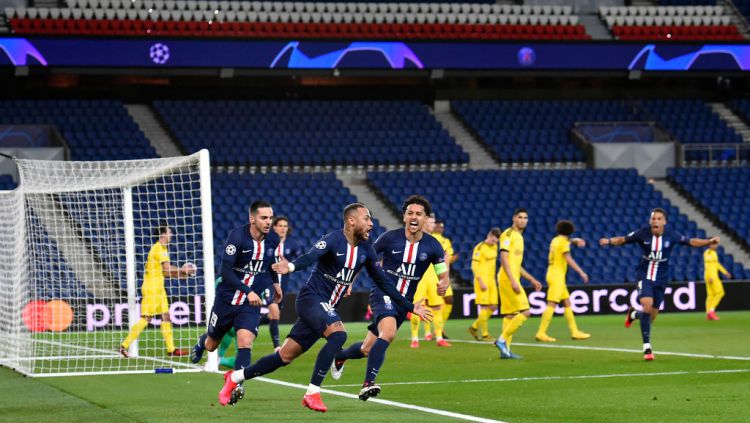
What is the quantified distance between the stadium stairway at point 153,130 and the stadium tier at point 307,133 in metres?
0.34

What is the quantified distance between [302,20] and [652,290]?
72.4 feet

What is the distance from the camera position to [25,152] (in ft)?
107

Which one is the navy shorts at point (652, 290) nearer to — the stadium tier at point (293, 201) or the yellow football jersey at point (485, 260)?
the yellow football jersey at point (485, 260)

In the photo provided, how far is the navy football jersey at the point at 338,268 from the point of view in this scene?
10891 mm

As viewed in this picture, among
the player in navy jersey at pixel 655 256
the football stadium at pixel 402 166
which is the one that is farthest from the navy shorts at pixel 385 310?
the player in navy jersey at pixel 655 256

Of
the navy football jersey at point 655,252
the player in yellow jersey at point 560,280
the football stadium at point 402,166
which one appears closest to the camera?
the navy football jersey at point 655,252

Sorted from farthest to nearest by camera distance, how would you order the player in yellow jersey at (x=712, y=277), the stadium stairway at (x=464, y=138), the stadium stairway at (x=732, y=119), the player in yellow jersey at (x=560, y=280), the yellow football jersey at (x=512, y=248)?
1. the stadium stairway at (x=732, y=119)
2. the stadium stairway at (x=464, y=138)
3. the player in yellow jersey at (x=712, y=277)
4. the player in yellow jersey at (x=560, y=280)
5. the yellow football jersey at (x=512, y=248)

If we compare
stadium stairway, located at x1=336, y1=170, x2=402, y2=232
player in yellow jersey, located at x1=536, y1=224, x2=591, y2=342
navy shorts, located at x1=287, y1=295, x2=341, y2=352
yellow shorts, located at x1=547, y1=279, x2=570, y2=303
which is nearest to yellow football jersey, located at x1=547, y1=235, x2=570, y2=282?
player in yellow jersey, located at x1=536, y1=224, x2=591, y2=342

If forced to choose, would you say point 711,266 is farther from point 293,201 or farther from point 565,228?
point 293,201

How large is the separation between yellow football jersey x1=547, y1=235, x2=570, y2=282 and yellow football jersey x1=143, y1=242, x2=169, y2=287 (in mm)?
7142

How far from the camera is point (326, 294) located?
437 inches

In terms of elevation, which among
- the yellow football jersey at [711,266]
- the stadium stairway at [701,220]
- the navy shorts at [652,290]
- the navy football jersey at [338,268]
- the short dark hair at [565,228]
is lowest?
the navy shorts at [652,290]

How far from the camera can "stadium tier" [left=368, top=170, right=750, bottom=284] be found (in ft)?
106

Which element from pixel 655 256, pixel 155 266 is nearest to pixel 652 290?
pixel 655 256
